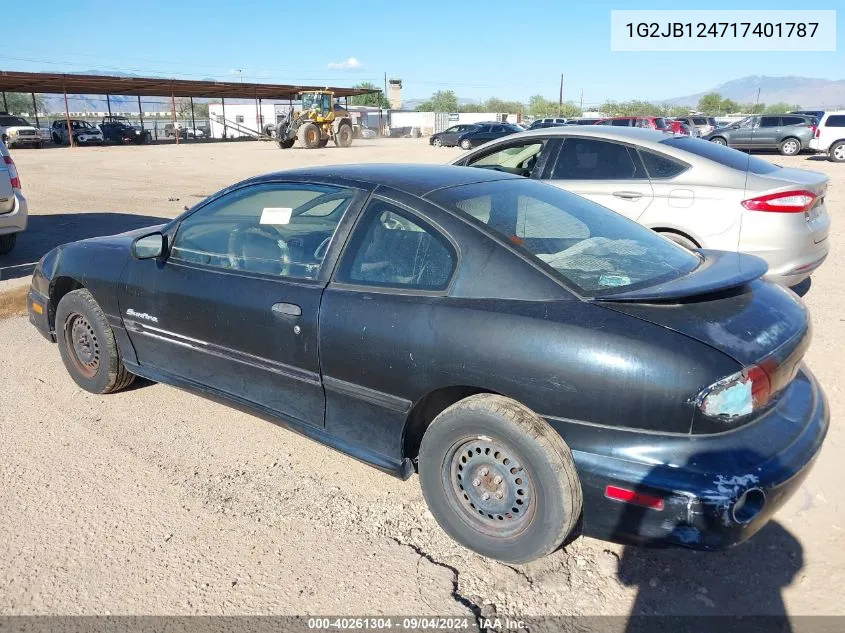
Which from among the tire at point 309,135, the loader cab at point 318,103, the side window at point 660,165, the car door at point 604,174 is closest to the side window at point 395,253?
the car door at point 604,174

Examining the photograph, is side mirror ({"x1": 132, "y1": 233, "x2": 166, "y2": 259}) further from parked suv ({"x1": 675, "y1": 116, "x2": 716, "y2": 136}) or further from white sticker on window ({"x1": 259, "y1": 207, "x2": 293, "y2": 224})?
parked suv ({"x1": 675, "y1": 116, "x2": 716, "y2": 136})

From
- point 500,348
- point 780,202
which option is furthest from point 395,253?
point 780,202

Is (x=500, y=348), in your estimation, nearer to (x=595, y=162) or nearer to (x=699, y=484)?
(x=699, y=484)

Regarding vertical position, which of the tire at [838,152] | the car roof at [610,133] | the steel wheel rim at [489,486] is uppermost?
the car roof at [610,133]

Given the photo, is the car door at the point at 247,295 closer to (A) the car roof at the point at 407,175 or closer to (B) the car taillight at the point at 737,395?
(A) the car roof at the point at 407,175

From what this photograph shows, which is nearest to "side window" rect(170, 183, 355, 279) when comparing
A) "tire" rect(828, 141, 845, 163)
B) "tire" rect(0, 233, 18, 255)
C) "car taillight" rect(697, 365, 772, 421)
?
"car taillight" rect(697, 365, 772, 421)

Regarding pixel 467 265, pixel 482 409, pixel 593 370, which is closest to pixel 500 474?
pixel 482 409

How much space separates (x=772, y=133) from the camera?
25.8 meters

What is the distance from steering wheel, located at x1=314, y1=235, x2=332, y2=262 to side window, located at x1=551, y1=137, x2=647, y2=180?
339 centimetres

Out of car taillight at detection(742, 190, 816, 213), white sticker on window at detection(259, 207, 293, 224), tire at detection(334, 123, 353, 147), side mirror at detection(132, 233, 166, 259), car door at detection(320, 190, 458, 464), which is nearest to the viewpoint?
car door at detection(320, 190, 458, 464)

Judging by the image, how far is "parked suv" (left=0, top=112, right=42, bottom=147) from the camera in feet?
120

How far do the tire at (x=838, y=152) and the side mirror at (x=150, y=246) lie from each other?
25339 millimetres

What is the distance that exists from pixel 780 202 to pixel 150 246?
14.7 feet

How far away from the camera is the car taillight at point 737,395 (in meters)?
2.27
